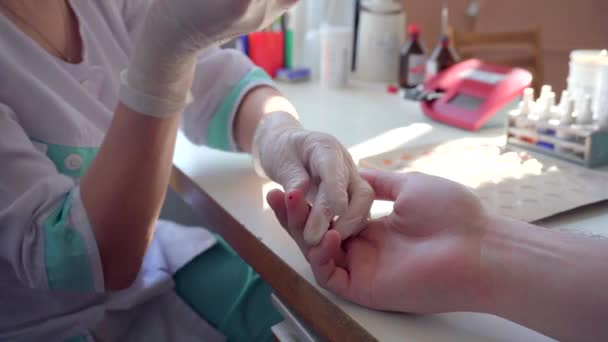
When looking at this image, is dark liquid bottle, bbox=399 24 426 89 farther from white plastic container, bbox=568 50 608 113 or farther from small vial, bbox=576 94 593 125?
small vial, bbox=576 94 593 125

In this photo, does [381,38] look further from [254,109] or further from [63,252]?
[63,252]

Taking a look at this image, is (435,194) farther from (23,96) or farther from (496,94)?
(496,94)

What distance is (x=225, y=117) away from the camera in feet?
2.44

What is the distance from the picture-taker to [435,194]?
422 mm

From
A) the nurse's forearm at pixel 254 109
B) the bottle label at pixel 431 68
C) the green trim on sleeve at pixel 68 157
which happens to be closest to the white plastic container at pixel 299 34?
the bottle label at pixel 431 68

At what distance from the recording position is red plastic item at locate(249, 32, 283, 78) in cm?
130

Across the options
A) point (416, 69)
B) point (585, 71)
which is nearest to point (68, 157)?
point (585, 71)

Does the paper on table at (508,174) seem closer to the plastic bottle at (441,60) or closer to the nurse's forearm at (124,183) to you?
the nurse's forearm at (124,183)

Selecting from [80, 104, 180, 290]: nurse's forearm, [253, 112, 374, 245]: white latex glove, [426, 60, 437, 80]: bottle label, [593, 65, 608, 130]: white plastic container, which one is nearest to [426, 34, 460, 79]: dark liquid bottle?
[426, 60, 437, 80]: bottle label

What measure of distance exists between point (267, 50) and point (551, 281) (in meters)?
1.06

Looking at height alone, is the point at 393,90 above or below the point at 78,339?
above

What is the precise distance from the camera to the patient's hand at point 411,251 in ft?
1.23

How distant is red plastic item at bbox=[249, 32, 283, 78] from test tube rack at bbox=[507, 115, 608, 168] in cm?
73

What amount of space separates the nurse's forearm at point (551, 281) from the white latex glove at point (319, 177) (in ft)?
0.37
